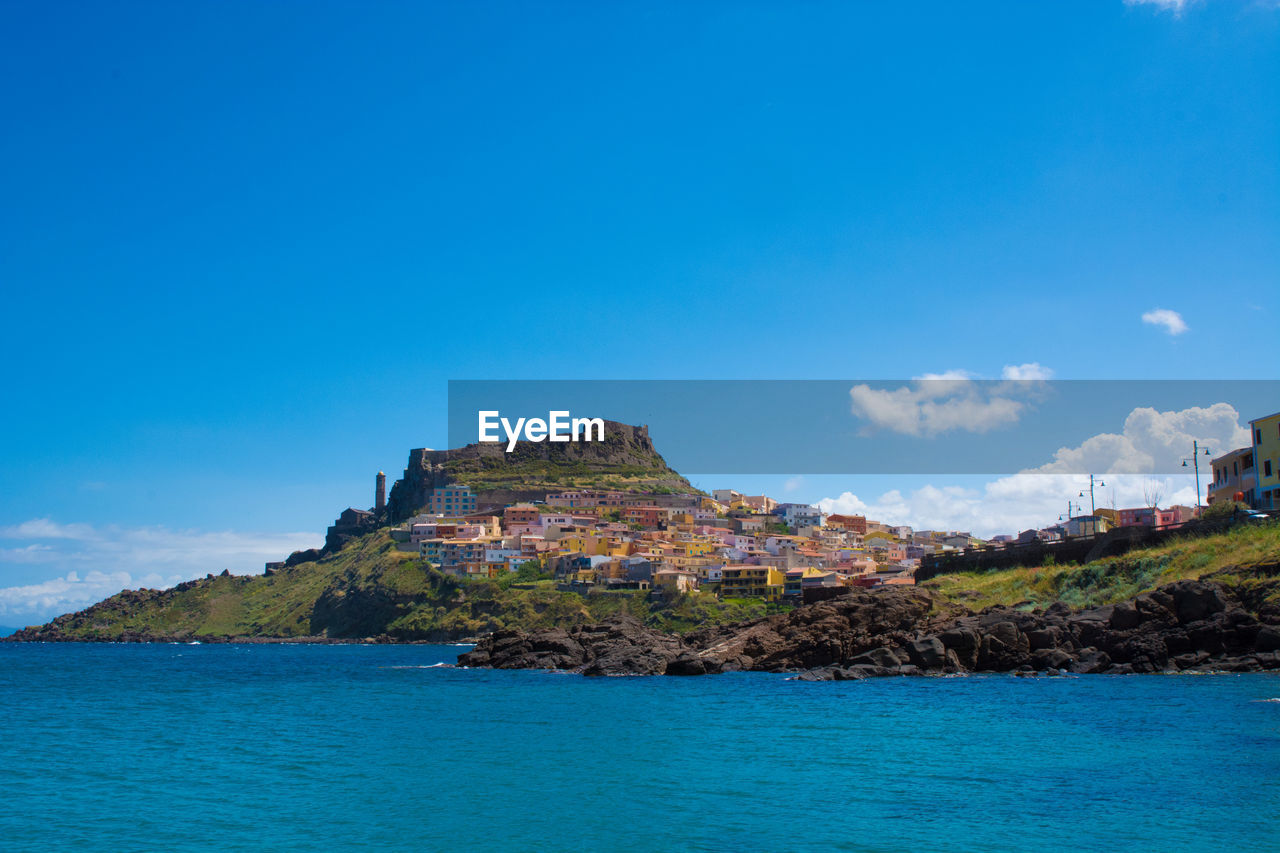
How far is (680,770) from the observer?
21312 mm

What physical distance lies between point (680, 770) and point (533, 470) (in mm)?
162178

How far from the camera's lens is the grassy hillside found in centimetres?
9419

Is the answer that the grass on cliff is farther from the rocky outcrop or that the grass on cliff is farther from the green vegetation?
the rocky outcrop

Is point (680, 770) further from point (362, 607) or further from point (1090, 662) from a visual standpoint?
point (362, 607)

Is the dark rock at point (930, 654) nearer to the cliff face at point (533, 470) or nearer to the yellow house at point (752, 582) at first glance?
the yellow house at point (752, 582)

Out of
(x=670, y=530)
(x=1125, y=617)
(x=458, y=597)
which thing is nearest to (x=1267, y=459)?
(x=1125, y=617)

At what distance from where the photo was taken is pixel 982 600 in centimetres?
5403

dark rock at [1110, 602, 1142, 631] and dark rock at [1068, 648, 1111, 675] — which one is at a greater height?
dark rock at [1110, 602, 1142, 631]

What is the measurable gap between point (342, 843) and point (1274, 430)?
5416 cm

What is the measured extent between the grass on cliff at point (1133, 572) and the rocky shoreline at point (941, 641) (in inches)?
92.4

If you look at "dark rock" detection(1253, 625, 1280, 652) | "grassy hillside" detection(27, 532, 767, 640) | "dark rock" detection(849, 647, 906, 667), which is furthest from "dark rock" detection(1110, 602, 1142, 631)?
"grassy hillside" detection(27, 532, 767, 640)

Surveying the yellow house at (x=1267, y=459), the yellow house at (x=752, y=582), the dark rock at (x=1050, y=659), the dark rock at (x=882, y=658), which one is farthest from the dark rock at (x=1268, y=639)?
the yellow house at (x=752, y=582)

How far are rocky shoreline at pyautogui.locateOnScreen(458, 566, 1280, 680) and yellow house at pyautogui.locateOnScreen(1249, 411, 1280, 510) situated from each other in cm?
1669

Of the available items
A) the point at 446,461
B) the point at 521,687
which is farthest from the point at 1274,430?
the point at 446,461
